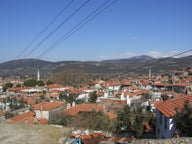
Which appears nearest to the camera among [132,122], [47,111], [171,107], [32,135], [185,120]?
[32,135]

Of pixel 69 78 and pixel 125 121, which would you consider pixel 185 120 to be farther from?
pixel 69 78

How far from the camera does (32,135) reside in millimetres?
9852

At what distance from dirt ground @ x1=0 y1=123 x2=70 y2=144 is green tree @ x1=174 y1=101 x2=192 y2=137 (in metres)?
5.83

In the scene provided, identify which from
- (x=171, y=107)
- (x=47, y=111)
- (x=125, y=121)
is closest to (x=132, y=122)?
(x=125, y=121)

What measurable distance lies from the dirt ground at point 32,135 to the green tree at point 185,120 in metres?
5.83

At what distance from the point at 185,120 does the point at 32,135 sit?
7.42 m

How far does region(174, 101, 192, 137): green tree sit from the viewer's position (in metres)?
13.8

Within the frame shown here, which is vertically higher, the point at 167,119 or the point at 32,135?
the point at 32,135

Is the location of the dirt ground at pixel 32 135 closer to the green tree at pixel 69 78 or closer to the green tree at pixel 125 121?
the green tree at pixel 125 121

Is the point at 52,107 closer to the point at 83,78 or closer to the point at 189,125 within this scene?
the point at 189,125

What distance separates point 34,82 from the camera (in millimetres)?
90812

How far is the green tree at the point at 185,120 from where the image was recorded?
1376 centimetres

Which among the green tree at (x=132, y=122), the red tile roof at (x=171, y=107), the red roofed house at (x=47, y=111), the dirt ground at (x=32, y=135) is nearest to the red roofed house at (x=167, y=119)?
the red tile roof at (x=171, y=107)

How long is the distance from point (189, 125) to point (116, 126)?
1141 cm
